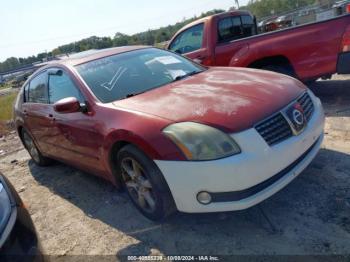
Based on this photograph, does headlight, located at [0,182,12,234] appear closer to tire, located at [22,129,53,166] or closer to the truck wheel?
tire, located at [22,129,53,166]

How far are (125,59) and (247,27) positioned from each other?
11.4ft

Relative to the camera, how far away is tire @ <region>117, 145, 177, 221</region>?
2859 mm

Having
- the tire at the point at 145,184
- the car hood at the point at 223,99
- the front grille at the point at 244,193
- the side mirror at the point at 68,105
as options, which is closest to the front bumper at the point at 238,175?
the front grille at the point at 244,193

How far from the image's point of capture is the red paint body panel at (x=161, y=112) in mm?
2770

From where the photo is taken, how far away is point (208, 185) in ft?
8.60

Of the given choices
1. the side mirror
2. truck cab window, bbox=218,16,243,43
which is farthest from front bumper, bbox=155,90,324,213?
truck cab window, bbox=218,16,243,43

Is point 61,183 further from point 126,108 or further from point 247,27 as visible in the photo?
point 247,27

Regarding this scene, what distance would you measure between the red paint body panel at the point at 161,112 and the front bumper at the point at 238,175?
0.41 ft

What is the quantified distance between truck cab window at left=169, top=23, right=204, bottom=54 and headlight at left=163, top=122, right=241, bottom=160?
402 centimetres

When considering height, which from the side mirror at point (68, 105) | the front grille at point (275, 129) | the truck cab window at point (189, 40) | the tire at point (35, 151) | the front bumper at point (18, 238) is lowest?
the tire at point (35, 151)

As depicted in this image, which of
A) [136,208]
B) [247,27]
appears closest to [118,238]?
[136,208]

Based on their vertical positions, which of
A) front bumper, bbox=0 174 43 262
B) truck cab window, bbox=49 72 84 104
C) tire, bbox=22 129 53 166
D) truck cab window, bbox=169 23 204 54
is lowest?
tire, bbox=22 129 53 166

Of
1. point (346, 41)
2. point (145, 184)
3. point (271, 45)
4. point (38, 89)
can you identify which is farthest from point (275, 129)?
point (38, 89)

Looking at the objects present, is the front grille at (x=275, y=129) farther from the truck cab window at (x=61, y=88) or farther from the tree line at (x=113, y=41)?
the tree line at (x=113, y=41)
